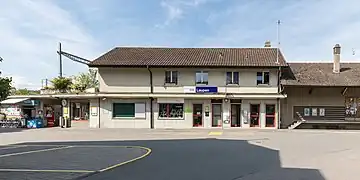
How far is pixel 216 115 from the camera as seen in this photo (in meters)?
33.4

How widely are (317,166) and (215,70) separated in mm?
22061

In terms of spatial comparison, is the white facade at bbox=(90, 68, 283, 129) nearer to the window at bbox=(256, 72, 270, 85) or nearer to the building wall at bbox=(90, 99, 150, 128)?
the building wall at bbox=(90, 99, 150, 128)

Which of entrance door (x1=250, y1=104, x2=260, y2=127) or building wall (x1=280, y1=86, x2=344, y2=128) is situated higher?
building wall (x1=280, y1=86, x2=344, y2=128)

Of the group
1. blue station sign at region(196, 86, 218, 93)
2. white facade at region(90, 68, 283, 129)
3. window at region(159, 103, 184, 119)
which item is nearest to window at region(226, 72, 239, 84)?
white facade at region(90, 68, 283, 129)

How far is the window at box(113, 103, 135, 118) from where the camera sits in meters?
33.6

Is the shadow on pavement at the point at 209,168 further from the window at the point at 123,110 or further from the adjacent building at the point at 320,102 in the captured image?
the adjacent building at the point at 320,102

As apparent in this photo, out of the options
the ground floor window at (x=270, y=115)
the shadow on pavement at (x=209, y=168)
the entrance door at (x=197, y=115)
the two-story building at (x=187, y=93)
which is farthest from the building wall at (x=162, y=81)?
the shadow on pavement at (x=209, y=168)

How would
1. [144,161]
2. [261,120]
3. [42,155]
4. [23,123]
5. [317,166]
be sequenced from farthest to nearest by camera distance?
[23,123], [261,120], [42,155], [144,161], [317,166]

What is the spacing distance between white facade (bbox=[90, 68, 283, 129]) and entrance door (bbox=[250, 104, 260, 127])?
0.19m

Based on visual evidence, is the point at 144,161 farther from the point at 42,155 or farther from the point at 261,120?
the point at 261,120

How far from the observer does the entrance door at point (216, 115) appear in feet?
109

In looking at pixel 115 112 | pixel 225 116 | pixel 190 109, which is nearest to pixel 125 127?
pixel 115 112

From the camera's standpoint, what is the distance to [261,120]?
1294 inches

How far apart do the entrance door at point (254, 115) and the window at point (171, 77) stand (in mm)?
6776
